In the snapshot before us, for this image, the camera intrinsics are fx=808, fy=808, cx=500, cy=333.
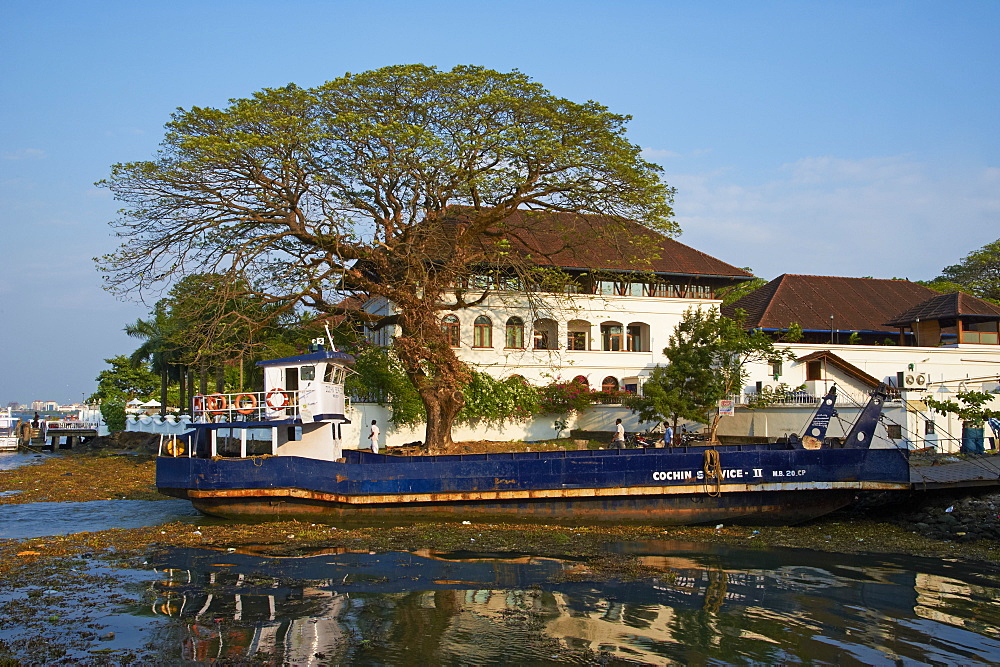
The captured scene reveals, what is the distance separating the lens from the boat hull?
1831 cm

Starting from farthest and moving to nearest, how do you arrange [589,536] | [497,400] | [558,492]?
1. [497,400]
2. [558,492]
3. [589,536]

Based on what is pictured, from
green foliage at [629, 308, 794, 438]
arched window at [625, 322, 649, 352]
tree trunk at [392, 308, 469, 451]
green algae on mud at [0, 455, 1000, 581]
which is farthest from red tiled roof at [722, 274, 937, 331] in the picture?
green algae on mud at [0, 455, 1000, 581]

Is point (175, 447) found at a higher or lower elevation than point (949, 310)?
lower

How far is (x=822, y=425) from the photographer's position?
19531mm

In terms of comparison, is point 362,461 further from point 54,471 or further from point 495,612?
point 54,471

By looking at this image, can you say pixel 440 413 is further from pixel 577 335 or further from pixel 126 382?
pixel 126 382

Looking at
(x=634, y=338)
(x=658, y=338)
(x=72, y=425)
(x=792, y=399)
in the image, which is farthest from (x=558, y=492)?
(x=72, y=425)

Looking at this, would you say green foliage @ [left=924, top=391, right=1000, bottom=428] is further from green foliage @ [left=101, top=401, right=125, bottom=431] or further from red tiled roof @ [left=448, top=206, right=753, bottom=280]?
green foliage @ [left=101, top=401, right=125, bottom=431]

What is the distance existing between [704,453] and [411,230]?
11205 mm

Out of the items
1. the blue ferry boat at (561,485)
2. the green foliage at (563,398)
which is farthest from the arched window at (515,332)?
the blue ferry boat at (561,485)

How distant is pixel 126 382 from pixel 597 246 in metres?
49.8

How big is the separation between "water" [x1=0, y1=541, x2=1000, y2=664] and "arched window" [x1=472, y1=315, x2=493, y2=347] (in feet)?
62.1

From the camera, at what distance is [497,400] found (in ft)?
102

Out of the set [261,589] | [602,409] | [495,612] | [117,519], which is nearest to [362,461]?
[117,519]
